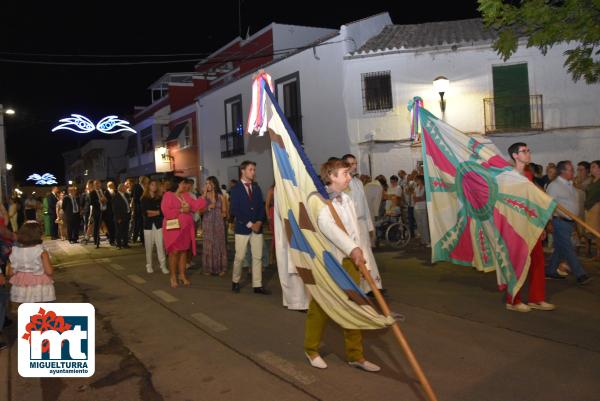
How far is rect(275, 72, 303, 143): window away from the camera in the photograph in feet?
71.1

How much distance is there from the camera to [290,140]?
195 inches

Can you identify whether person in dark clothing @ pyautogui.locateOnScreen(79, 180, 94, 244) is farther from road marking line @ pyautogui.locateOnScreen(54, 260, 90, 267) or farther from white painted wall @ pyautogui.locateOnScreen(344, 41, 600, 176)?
white painted wall @ pyautogui.locateOnScreen(344, 41, 600, 176)

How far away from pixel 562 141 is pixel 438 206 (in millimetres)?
11498

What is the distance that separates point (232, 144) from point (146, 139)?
13761 mm

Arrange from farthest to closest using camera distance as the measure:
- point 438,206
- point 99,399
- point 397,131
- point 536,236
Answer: point 397,131, point 438,206, point 536,236, point 99,399

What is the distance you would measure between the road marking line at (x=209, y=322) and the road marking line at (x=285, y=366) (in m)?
1.07

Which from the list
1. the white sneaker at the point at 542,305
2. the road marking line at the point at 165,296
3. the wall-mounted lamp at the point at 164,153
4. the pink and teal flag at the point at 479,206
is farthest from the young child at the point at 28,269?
the wall-mounted lamp at the point at 164,153

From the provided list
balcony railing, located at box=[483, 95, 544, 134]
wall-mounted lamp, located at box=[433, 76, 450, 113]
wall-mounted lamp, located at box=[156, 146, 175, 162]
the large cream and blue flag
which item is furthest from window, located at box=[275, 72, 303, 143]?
the large cream and blue flag

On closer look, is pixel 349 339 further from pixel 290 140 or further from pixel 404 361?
pixel 290 140

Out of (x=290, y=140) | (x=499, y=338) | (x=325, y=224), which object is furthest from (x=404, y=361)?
(x=290, y=140)

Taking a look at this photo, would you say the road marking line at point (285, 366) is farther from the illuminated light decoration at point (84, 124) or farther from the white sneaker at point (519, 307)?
the illuminated light decoration at point (84, 124)

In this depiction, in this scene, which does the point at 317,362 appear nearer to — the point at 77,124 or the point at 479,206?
the point at 479,206

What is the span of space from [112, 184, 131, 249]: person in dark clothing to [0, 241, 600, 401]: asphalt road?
21.5 feet

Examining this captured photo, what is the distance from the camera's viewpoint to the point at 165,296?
7898 mm
